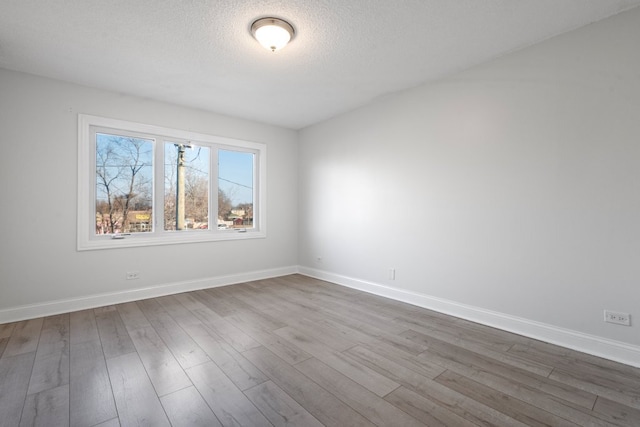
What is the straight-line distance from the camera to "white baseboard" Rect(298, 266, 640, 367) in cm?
217

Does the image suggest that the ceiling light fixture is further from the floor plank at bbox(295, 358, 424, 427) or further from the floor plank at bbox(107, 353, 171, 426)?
the floor plank at bbox(107, 353, 171, 426)

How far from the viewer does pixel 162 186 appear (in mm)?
3951

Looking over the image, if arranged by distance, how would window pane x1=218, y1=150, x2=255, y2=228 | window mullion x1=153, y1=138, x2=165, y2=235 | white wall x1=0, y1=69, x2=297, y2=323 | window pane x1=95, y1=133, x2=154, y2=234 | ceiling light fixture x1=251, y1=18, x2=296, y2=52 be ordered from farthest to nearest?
window pane x1=218, y1=150, x2=255, y2=228, window mullion x1=153, y1=138, x2=165, y2=235, window pane x1=95, y1=133, x2=154, y2=234, white wall x1=0, y1=69, x2=297, y2=323, ceiling light fixture x1=251, y1=18, x2=296, y2=52

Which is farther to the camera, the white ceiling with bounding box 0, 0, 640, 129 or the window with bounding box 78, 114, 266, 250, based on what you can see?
the window with bounding box 78, 114, 266, 250

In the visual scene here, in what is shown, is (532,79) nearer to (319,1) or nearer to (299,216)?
(319,1)

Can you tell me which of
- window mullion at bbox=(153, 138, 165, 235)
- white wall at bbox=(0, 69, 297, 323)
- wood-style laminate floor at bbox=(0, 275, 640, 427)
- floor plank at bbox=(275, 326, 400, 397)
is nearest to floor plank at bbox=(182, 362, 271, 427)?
wood-style laminate floor at bbox=(0, 275, 640, 427)

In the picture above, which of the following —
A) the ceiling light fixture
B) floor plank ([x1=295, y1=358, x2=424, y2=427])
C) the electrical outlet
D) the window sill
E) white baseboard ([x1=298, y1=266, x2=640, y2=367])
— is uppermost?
the ceiling light fixture

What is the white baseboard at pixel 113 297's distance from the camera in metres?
3.00

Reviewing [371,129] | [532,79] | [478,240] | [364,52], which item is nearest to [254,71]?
[364,52]

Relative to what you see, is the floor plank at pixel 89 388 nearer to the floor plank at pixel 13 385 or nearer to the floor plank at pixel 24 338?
the floor plank at pixel 13 385

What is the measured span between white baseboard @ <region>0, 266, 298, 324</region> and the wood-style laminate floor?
12 centimetres

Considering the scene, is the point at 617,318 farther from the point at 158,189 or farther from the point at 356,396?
the point at 158,189

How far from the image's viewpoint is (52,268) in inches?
125

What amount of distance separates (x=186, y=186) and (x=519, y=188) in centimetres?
405
